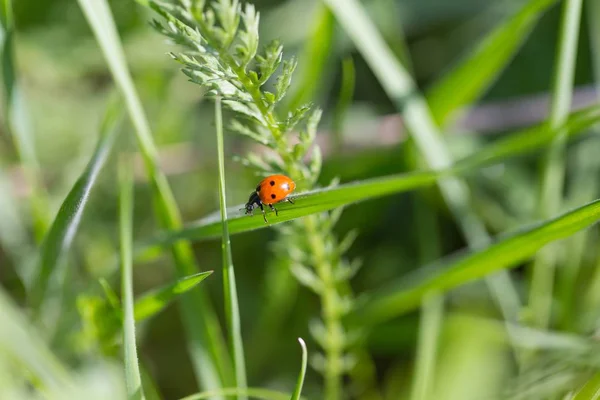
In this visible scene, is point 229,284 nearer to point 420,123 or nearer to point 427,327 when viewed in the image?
point 427,327

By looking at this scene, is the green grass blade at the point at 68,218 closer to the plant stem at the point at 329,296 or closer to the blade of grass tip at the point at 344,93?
the plant stem at the point at 329,296

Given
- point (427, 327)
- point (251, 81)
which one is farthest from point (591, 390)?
point (251, 81)

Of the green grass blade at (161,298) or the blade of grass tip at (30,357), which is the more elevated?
the green grass blade at (161,298)

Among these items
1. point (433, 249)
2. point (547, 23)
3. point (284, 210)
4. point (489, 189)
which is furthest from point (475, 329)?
point (547, 23)

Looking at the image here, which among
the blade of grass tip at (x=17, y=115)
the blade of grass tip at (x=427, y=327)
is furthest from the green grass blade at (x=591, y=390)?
the blade of grass tip at (x=17, y=115)

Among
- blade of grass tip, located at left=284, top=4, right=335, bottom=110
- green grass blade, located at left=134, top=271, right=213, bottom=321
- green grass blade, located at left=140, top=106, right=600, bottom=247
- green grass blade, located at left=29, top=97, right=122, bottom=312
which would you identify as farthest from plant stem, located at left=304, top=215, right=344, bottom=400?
blade of grass tip, located at left=284, top=4, right=335, bottom=110

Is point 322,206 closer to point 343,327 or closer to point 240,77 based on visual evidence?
point 240,77

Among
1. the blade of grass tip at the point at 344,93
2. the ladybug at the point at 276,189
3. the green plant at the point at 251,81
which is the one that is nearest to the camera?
the green plant at the point at 251,81
